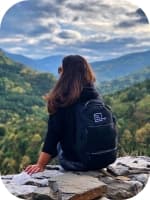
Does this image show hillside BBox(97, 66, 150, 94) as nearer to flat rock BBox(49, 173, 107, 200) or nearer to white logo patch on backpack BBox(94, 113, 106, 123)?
white logo patch on backpack BBox(94, 113, 106, 123)

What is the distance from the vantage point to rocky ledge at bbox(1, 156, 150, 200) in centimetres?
413

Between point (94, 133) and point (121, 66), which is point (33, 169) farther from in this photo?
point (121, 66)

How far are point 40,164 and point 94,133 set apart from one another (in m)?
0.32

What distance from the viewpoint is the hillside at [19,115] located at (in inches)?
167

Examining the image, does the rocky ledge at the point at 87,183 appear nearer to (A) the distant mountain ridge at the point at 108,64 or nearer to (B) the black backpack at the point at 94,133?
(B) the black backpack at the point at 94,133

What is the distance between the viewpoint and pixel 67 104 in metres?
4.12

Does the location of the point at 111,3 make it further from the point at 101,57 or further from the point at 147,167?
the point at 147,167

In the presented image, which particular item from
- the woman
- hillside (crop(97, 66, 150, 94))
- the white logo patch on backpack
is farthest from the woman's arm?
hillside (crop(97, 66, 150, 94))

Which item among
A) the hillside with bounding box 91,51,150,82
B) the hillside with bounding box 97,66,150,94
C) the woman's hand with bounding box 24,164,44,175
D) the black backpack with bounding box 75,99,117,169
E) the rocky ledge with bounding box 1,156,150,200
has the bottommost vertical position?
the rocky ledge with bounding box 1,156,150,200

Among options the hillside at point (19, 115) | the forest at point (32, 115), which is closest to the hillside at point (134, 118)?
the forest at point (32, 115)

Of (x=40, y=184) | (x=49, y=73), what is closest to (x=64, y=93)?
(x=49, y=73)

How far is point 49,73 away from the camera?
4211 millimetres

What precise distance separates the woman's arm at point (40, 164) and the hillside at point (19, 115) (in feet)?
0.11

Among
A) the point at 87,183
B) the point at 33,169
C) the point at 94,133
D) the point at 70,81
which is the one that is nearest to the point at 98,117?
the point at 94,133
